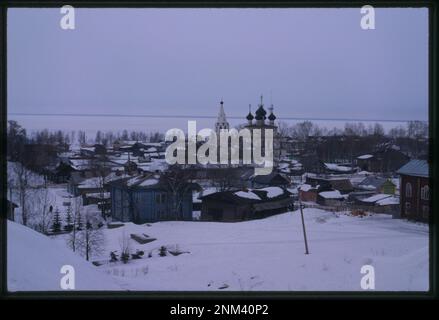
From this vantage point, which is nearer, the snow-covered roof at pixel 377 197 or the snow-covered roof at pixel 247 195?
the snow-covered roof at pixel 377 197

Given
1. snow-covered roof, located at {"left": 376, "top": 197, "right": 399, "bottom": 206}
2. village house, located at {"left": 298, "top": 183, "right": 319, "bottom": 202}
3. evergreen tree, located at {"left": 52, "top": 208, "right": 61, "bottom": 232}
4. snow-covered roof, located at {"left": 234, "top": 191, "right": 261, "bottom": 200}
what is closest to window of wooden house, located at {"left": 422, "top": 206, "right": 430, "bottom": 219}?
snow-covered roof, located at {"left": 376, "top": 197, "right": 399, "bottom": 206}

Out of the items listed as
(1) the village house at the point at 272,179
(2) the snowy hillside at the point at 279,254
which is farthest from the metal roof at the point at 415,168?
(1) the village house at the point at 272,179

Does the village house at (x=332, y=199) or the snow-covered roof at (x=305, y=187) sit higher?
the snow-covered roof at (x=305, y=187)

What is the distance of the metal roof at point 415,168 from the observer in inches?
98.4

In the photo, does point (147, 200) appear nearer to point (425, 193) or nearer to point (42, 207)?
point (42, 207)

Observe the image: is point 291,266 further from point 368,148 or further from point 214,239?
point 368,148

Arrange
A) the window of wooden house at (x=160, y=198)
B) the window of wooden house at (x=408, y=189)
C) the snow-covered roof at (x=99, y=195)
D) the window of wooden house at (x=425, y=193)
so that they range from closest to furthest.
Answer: the window of wooden house at (x=425, y=193) < the window of wooden house at (x=408, y=189) < the snow-covered roof at (x=99, y=195) < the window of wooden house at (x=160, y=198)

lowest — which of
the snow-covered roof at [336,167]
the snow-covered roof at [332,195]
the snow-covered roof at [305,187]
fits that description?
the snow-covered roof at [332,195]

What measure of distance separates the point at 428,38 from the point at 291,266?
1606 mm

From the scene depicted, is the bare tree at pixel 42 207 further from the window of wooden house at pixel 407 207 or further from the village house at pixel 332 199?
the window of wooden house at pixel 407 207

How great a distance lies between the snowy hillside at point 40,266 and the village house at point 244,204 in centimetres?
81

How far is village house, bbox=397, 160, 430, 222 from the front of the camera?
248 cm

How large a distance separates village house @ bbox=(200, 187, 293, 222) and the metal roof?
0.76 m
